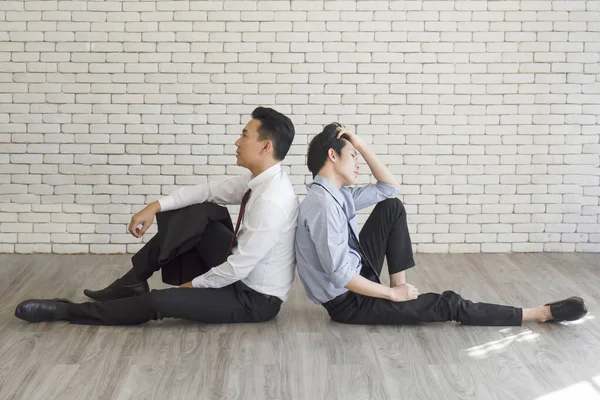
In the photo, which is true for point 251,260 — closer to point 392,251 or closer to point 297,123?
point 392,251

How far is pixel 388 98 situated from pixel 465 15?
0.80m

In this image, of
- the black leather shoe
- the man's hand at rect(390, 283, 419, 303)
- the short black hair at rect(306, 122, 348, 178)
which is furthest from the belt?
the black leather shoe

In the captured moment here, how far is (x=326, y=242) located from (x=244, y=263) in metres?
0.42

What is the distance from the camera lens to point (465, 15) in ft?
21.2

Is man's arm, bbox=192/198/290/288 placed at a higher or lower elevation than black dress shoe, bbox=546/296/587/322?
higher

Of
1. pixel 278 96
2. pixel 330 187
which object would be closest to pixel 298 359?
pixel 330 187

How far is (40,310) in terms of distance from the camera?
462 cm

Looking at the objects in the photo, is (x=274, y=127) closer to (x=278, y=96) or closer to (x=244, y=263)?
(x=244, y=263)

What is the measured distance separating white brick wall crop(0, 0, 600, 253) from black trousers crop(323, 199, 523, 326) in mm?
1958

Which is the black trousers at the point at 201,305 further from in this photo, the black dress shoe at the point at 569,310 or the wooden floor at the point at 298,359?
the black dress shoe at the point at 569,310

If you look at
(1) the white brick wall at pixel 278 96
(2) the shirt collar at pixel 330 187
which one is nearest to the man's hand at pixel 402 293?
(2) the shirt collar at pixel 330 187

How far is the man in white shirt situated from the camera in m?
4.45

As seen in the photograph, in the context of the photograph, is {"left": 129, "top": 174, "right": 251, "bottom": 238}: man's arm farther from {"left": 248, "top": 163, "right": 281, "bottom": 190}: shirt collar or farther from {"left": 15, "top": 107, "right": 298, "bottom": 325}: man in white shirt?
{"left": 248, "top": 163, "right": 281, "bottom": 190}: shirt collar

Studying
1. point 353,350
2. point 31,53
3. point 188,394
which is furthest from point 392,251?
point 31,53
